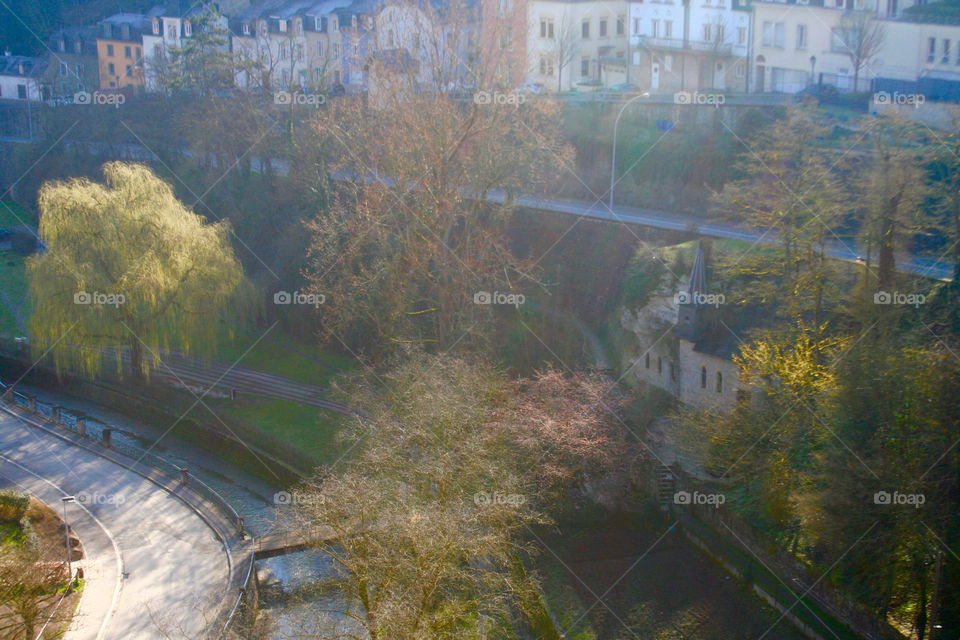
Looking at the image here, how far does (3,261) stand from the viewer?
45906mm

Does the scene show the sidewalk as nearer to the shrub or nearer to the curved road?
the curved road

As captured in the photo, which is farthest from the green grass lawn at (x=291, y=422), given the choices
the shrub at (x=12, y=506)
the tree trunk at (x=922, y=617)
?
the tree trunk at (x=922, y=617)

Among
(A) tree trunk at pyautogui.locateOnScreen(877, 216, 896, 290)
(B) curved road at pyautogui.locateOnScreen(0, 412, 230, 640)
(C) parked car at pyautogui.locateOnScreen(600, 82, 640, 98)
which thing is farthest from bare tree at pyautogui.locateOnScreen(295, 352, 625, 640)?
(C) parked car at pyautogui.locateOnScreen(600, 82, 640, 98)

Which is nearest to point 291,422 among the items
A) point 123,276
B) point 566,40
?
point 123,276

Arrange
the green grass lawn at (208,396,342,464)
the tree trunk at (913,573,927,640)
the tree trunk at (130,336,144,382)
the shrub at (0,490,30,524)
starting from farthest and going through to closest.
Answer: the tree trunk at (130,336,144,382) < the green grass lawn at (208,396,342,464) < the shrub at (0,490,30,524) < the tree trunk at (913,573,927,640)

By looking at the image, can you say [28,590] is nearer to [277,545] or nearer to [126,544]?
[126,544]

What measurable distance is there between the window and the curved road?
31572mm

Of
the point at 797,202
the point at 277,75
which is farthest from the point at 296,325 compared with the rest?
the point at 277,75

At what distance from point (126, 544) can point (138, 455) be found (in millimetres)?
4924

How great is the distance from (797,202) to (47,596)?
19854mm

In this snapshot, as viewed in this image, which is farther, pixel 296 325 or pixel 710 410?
pixel 296 325

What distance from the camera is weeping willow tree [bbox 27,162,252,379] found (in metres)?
26.8

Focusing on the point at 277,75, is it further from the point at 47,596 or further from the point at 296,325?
the point at 47,596

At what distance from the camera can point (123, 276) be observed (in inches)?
1057
